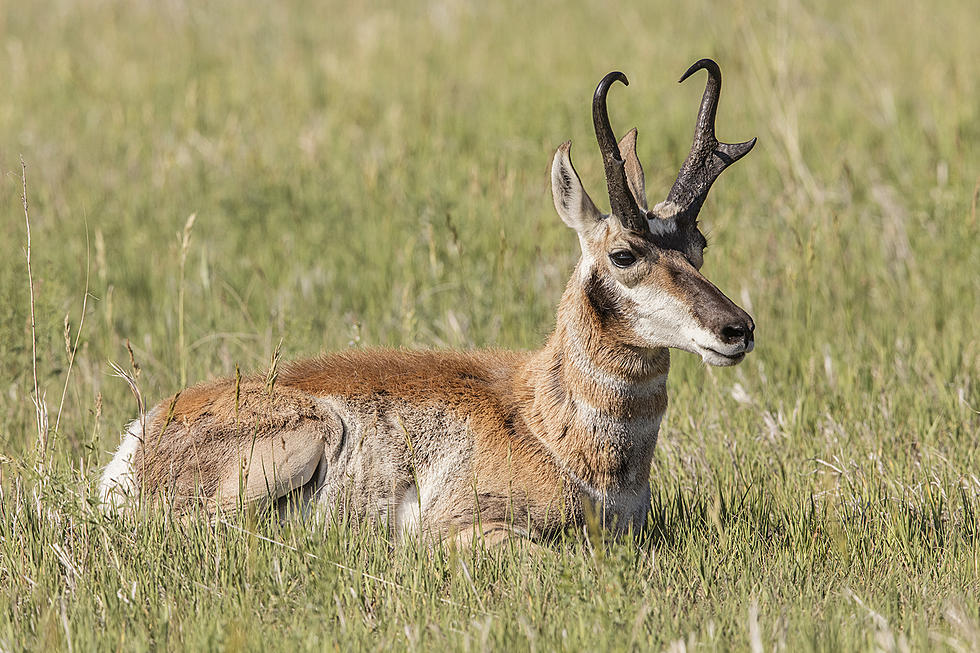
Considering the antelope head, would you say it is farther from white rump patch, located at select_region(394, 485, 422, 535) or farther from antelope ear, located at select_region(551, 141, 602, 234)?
white rump patch, located at select_region(394, 485, 422, 535)

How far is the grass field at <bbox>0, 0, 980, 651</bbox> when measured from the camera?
4152mm

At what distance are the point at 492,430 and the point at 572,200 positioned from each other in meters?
1.05

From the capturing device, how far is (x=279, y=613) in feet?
13.4

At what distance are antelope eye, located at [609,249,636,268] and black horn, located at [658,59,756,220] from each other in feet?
0.88

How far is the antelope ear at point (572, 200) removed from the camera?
5.07 metres

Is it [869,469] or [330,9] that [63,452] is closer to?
[869,469]

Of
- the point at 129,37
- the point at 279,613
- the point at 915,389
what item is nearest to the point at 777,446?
the point at 915,389

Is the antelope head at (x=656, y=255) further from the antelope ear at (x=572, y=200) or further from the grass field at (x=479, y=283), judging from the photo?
the grass field at (x=479, y=283)

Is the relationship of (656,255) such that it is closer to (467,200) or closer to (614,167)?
(614,167)

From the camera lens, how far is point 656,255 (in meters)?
4.92

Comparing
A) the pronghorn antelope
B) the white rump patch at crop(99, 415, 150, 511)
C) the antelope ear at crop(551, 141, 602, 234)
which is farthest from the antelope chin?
the white rump patch at crop(99, 415, 150, 511)

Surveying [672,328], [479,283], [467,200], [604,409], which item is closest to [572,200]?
[672,328]

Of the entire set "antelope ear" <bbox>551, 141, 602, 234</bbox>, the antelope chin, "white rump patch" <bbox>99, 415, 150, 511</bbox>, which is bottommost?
"white rump patch" <bbox>99, 415, 150, 511</bbox>

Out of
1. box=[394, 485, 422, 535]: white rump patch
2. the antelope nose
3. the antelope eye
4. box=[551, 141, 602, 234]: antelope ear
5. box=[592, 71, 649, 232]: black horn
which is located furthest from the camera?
box=[394, 485, 422, 535]: white rump patch
